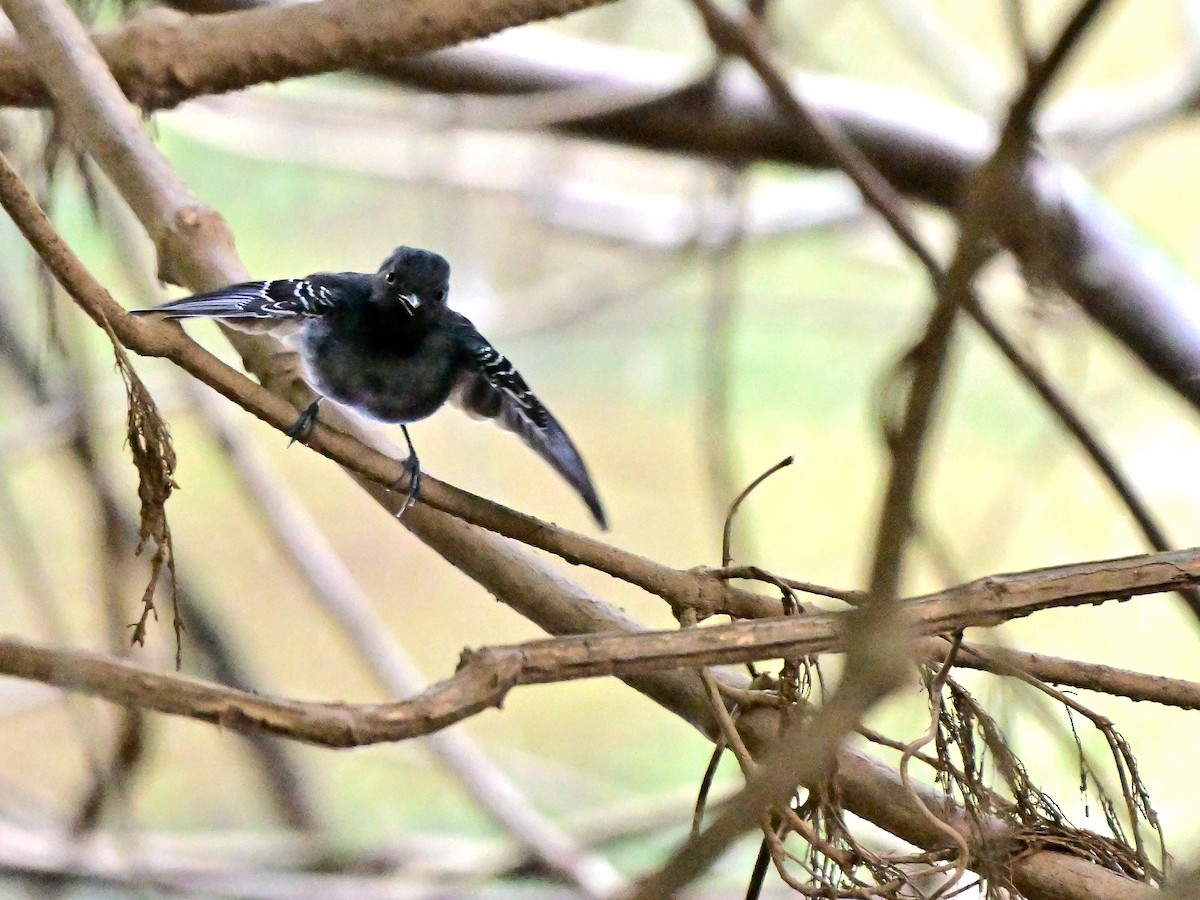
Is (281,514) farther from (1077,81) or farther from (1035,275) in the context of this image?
(1077,81)

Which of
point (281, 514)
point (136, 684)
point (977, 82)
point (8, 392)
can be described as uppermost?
point (977, 82)

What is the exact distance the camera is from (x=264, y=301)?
0.94 meters

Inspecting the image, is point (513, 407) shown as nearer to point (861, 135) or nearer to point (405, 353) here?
point (405, 353)

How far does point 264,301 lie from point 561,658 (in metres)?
0.44

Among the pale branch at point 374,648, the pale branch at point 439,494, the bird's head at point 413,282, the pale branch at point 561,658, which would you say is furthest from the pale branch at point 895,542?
the pale branch at point 374,648

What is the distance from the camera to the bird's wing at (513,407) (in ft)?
3.44

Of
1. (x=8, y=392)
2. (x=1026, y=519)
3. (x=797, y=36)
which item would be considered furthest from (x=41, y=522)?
(x=1026, y=519)

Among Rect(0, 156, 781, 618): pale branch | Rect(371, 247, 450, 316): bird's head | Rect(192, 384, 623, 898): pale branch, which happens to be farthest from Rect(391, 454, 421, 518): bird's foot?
Answer: Rect(192, 384, 623, 898): pale branch

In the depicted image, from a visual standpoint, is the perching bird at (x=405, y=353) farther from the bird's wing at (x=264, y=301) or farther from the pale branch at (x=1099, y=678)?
the pale branch at (x=1099, y=678)

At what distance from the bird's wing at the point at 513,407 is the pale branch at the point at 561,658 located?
0.38 m

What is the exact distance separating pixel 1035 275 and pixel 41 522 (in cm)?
240

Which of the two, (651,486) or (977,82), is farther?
(651,486)

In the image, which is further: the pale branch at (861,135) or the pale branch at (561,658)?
the pale branch at (861,135)

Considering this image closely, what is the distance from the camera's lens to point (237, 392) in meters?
0.77
